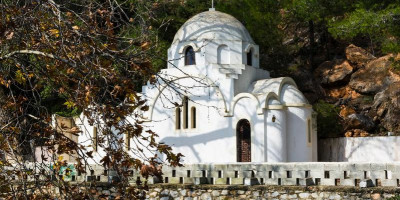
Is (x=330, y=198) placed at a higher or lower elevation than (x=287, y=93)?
lower

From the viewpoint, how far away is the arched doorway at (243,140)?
78.6 ft

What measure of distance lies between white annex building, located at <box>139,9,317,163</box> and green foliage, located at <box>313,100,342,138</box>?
1.65m

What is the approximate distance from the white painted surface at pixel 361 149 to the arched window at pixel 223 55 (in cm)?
566

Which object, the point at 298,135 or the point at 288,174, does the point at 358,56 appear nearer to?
the point at 298,135

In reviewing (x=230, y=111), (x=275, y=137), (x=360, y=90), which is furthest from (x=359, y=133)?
(x=230, y=111)

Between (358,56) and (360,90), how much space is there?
309 cm

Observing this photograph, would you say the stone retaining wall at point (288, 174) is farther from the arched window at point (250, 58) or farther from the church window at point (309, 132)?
the arched window at point (250, 58)

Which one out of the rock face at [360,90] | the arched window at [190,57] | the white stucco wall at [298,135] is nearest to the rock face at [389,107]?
the rock face at [360,90]

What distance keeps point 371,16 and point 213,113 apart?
7.15 metres

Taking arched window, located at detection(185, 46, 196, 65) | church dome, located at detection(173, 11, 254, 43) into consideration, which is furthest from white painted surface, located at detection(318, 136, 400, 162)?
arched window, located at detection(185, 46, 196, 65)

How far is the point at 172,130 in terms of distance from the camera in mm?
24984

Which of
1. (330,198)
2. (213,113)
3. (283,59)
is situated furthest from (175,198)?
(283,59)

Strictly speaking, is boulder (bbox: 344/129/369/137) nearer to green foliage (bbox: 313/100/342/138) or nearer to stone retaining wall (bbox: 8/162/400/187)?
green foliage (bbox: 313/100/342/138)

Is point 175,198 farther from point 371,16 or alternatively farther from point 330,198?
point 371,16
